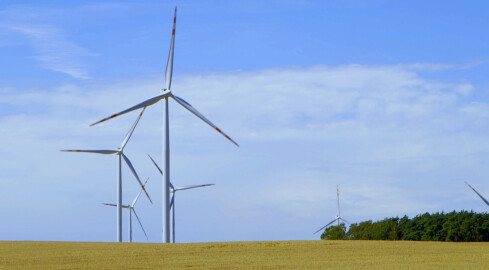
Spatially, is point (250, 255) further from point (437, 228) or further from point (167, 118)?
point (437, 228)

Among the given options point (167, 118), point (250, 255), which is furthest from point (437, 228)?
point (250, 255)

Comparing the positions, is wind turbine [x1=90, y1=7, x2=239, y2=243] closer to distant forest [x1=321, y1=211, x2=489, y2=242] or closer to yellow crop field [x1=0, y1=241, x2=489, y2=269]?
yellow crop field [x1=0, y1=241, x2=489, y2=269]

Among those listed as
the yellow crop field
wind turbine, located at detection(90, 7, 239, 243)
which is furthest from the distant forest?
wind turbine, located at detection(90, 7, 239, 243)

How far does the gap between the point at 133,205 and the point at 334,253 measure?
43.2 meters

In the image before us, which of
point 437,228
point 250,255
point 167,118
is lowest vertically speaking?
point 250,255

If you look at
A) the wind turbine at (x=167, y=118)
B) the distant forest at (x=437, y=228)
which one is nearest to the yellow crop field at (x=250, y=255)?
the wind turbine at (x=167, y=118)

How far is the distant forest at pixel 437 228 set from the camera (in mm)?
74875

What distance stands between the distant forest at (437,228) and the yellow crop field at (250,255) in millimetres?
21963

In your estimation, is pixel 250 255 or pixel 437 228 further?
pixel 437 228

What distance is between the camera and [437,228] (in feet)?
256

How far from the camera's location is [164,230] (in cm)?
5294

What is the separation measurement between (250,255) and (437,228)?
37.9 m

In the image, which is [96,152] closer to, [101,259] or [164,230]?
[164,230]

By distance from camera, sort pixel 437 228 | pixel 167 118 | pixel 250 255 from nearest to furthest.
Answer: pixel 250 255 → pixel 167 118 → pixel 437 228
